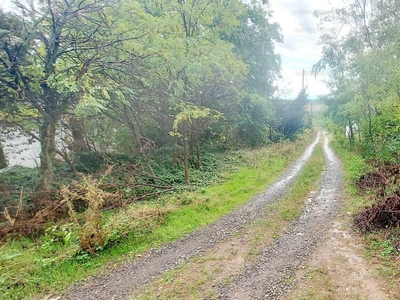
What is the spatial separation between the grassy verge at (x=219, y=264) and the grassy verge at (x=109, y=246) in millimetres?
1186

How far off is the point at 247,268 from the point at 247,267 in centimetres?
4

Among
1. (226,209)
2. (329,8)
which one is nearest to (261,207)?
(226,209)

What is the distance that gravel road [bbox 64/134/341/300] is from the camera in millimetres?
3879

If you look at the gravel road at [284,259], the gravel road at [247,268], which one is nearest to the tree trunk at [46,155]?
the gravel road at [247,268]

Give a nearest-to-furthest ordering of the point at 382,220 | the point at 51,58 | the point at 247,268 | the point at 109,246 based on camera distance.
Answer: the point at 247,268 → the point at 109,246 → the point at 382,220 → the point at 51,58

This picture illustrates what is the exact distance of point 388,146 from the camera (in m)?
10.7

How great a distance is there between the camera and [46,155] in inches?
283

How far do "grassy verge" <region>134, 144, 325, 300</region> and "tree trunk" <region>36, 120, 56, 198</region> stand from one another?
4875 mm

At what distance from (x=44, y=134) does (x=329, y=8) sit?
55.7ft

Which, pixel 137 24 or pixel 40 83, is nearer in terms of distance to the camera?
pixel 40 83

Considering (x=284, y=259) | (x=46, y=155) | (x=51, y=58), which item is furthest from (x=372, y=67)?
(x=46, y=155)

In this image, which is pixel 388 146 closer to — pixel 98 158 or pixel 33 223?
pixel 98 158

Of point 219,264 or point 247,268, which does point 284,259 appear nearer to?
point 247,268

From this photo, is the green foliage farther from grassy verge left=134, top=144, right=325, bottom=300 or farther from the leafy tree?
the leafy tree
